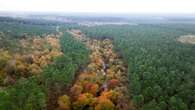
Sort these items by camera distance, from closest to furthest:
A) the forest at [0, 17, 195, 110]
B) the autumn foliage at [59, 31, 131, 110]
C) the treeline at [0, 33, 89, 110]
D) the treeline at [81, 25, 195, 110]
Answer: the treeline at [0, 33, 89, 110], the forest at [0, 17, 195, 110], the treeline at [81, 25, 195, 110], the autumn foliage at [59, 31, 131, 110]

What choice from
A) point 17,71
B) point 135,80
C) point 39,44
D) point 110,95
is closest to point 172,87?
point 135,80

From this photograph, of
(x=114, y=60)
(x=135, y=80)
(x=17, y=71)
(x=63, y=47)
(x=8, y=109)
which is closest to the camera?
(x=8, y=109)

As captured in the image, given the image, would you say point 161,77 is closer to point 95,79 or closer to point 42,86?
point 95,79

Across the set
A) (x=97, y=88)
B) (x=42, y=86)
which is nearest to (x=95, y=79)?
(x=97, y=88)

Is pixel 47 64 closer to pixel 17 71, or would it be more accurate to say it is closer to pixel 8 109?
pixel 17 71

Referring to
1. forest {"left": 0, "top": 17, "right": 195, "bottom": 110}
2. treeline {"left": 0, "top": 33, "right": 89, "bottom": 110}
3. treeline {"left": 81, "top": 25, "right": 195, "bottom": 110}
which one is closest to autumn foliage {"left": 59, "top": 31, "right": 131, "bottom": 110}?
forest {"left": 0, "top": 17, "right": 195, "bottom": 110}

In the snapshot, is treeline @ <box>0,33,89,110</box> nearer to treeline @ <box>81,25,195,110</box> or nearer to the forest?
the forest

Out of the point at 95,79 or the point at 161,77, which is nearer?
the point at 161,77

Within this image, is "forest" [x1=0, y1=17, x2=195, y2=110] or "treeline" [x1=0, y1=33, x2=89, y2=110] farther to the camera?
"forest" [x1=0, y1=17, x2=195, y2=110]
